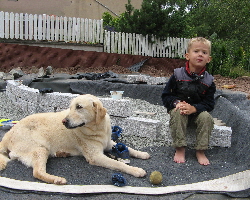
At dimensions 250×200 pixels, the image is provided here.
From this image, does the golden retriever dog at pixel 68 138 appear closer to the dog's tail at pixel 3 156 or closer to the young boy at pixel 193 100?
the dog's tail at pixel 3 156

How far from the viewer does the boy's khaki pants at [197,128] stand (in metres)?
3.25

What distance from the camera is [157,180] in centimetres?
261

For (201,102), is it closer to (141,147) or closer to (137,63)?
(141,147)

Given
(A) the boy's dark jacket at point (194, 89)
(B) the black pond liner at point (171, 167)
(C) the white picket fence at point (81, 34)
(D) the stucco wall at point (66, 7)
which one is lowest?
(B) the black pond liner at point (171, 167)

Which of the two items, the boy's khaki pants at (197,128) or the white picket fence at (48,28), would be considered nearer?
the boy's khaki pants at (197,128)

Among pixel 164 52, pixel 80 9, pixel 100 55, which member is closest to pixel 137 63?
pixel 100 55

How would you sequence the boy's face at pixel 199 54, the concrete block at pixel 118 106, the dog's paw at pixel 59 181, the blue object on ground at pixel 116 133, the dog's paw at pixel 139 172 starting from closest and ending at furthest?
the dog's paw at pixel 59 181, the dog's paw at pixel 139 172, the boy's face at pixel 199 54, the blue object on ground at pixel 116 133, the concrete block at pixel 118 106

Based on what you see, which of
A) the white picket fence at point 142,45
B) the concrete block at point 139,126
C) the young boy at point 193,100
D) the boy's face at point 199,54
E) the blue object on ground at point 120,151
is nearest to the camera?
the blue object on ground at point 120,151

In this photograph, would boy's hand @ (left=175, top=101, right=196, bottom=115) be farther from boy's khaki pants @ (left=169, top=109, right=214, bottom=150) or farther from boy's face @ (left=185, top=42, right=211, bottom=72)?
boy's face @ (left=185, top=42, right=211, bottom=72)

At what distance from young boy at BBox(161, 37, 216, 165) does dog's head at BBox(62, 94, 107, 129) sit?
0.95 m

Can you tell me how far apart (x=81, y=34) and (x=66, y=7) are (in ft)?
30.0

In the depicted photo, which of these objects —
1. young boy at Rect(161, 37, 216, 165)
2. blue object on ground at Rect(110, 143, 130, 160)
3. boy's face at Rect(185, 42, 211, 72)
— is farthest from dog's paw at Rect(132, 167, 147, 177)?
boy's face at Rect(185, 42, 211, 72)

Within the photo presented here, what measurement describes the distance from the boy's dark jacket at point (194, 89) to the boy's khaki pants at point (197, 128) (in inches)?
4.8

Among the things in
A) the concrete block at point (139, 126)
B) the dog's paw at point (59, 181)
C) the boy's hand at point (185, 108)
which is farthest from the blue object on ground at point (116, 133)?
the dog's paw at point (59, 181)
